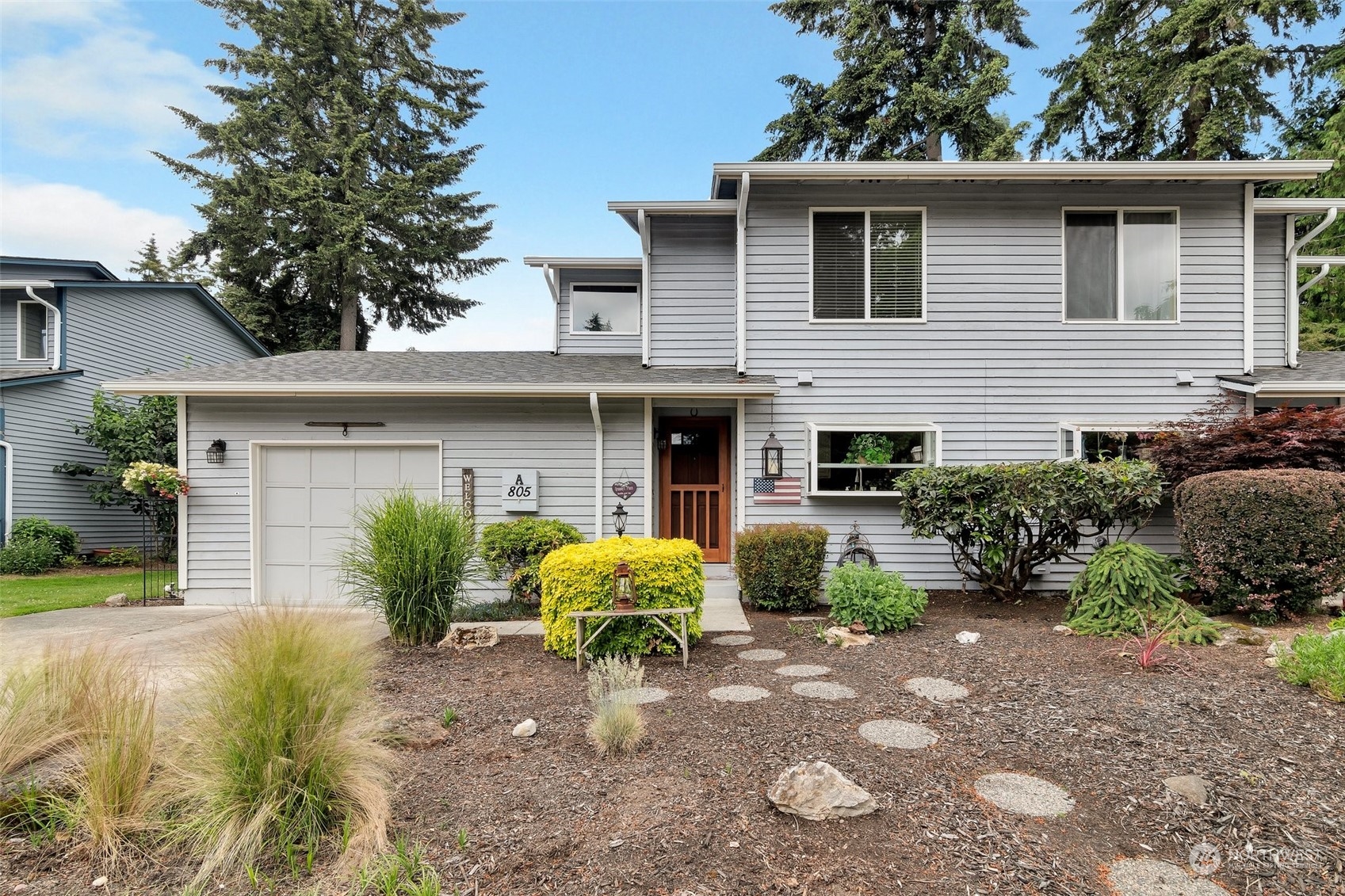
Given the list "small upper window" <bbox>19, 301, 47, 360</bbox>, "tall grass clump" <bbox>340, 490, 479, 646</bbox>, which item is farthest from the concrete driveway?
"small upper window" <bbox>19, 301, 47, 360</bbox>

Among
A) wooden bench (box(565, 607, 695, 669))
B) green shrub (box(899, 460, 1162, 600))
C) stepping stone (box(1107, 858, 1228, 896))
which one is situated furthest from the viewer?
green shrub (box(899, 460, 1162, 600))

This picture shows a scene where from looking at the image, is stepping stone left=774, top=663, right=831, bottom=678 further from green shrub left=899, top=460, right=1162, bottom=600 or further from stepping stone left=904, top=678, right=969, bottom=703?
green shrub left=899, top=460, right=1162, bottom=600

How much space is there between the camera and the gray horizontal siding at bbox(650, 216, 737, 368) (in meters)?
7.36

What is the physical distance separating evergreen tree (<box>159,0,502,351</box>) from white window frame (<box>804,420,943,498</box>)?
13308 millimetres

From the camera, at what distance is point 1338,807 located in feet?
7.20

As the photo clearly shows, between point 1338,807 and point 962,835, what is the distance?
1.42 meters

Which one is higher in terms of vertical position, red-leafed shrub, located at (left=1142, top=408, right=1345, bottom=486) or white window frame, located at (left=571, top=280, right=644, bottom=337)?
white window frame, located at (left=571, top=280, right=644, bottom=337)

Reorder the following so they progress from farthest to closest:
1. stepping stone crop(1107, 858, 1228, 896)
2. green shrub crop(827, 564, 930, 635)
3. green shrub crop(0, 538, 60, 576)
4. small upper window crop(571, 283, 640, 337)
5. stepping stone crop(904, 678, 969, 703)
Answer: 1. small upper window crop(571, 283, 640, 337)
2. green shrub crop(0, 538, 60, 576)
3. green shrub crop(827, 564, 930, 635)
4. stepping stone crop(904, 678, 969, 703)
5. stepping stone crop(1107, 858, 1228, 896)

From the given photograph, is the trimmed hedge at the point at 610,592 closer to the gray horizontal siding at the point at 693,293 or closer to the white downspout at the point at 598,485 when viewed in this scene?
the white downspout at the point at 598,485

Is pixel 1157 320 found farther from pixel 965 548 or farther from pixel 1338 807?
pixel 1338 807

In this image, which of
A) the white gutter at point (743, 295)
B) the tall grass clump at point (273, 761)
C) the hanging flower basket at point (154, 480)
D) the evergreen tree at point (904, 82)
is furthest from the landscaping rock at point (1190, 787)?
the evergreen tree at point (904, 82)

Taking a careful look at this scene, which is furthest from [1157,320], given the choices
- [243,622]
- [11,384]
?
[11,384]

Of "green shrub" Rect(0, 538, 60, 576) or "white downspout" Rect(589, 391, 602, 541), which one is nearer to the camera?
"white downspout" Rect(589, 391, 602, 541)

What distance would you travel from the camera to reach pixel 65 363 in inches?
407
